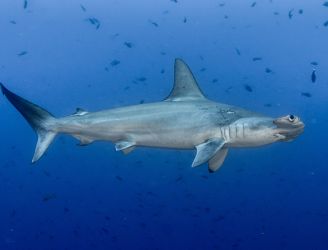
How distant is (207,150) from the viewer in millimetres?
5230

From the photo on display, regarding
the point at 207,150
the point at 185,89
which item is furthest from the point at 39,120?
the point at 207,150

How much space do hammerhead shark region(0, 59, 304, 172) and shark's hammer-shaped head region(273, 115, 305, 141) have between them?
0.31 meters

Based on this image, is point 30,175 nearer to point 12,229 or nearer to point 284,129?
point 12,229

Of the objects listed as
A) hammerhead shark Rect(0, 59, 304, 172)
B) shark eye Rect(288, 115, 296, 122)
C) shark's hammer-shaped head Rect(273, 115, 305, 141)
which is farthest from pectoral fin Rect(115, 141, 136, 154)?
shark eye Rect(288, 115, 296, 122)

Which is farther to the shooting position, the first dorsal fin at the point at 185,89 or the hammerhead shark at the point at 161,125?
the first dorsal fin at the point at 185,89

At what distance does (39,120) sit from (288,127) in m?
3.67

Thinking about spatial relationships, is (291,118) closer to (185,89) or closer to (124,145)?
(185,89)

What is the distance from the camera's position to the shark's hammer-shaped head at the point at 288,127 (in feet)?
15.2

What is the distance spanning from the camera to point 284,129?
4902mm

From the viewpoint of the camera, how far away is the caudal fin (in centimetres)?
595

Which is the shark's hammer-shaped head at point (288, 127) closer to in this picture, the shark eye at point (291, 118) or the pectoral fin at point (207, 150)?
the shark eye at point (291, 118)

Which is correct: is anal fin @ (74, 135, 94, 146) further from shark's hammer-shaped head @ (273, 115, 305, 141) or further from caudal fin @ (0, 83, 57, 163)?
shark's hammer-shaped head @ (273, 115, 305, 141)

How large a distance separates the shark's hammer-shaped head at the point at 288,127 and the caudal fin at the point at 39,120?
3.26 m

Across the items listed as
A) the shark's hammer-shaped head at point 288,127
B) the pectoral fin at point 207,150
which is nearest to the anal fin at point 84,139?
the pectoral fin at point 207,150
